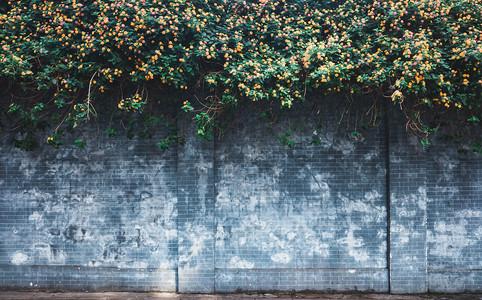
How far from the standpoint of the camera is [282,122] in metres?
6.54

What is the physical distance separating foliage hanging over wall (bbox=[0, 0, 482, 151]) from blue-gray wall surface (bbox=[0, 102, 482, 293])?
27.3 inches

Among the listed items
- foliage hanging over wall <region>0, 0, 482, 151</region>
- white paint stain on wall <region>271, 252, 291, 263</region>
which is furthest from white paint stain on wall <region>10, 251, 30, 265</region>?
white paint stain on wall <region>271, 252, 291, 263</region>

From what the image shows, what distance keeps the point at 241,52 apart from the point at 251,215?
9.08 feet

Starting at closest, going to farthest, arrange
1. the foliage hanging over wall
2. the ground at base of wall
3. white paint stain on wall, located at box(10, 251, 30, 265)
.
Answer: the foliage hanging over wall
the ground at base of wall
white paint stain on wall, located at box(10, 251, 30, 265)

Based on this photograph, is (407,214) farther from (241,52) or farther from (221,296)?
(241,52)

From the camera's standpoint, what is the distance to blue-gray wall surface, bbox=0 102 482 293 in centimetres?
646

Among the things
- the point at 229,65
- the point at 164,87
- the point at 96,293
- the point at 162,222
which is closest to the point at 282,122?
the point at 229,65

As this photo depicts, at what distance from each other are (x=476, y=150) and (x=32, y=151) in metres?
7.59

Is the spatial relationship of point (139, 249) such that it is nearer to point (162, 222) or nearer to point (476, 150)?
point (162, 222)

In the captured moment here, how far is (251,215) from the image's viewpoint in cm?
652

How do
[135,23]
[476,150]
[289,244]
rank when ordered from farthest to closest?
[289,244] → [476,150] → [135,23]

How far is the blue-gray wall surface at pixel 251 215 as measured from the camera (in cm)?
646

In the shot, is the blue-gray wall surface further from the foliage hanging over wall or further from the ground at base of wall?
the foliage hanging over wall

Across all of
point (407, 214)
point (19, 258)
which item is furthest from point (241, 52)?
point (19, 258)
